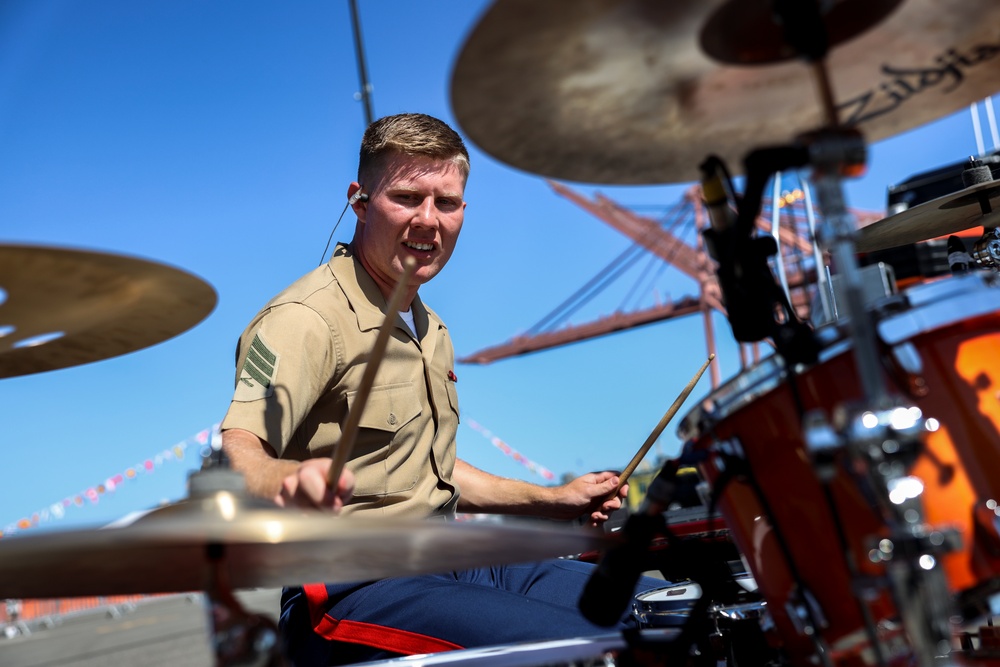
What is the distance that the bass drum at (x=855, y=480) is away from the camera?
964mm

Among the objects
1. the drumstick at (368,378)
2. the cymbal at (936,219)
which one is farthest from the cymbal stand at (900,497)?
the cymbal at (936,219)

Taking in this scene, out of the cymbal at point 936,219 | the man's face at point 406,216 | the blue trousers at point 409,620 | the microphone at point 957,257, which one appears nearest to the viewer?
the blue trousers at point 409,620

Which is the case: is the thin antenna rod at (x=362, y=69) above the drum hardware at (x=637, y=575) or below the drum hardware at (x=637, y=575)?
above

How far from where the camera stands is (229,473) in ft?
3.31

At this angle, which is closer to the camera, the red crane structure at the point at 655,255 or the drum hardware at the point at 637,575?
the drum hardware at the point at 637,575

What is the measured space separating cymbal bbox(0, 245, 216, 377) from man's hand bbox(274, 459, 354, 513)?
12.9 inches

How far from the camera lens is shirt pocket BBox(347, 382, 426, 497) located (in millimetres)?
1834

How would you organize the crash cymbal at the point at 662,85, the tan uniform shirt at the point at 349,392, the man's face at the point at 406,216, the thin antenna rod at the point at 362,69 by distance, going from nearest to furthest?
the crash cymbal at the point at 662,85
the tan uniform shirt at the point at 349,392
the man's face at the point at 406,216
the thin antenna rod at the point at 362,69

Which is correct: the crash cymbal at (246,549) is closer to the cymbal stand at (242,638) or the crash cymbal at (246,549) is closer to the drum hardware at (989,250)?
the cymbal stand at (242,638)

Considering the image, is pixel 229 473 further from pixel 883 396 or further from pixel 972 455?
pixel 972 455

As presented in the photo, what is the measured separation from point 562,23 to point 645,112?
9.4 inches

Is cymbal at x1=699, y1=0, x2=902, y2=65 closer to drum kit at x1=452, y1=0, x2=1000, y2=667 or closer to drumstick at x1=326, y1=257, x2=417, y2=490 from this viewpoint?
drum kit at x1=452, y1=0, x2=1000, y2=667

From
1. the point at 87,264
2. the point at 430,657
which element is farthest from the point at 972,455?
the point at 87,264

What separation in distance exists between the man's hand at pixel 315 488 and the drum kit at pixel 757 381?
0.24ft
